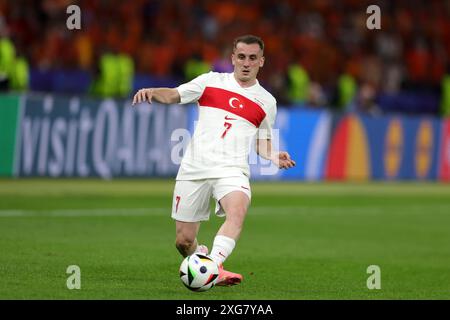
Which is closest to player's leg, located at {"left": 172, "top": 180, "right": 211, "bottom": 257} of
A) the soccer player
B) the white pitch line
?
the soccer player

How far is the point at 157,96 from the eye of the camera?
31.1 ft

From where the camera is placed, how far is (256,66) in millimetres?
9883

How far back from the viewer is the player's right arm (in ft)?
30.1

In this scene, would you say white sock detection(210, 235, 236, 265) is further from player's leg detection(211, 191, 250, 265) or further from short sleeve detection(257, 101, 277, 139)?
short sleeve detection(257, 101, 277, 139)

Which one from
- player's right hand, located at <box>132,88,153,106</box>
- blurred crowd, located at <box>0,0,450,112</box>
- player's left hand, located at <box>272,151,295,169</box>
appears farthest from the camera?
blurred crowd, located at <box>0,0,450,112</box>

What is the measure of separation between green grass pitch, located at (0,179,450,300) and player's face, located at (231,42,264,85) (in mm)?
1898

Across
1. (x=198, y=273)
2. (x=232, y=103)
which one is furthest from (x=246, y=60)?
(x=198, y=273)

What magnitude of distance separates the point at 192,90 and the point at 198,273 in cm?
182

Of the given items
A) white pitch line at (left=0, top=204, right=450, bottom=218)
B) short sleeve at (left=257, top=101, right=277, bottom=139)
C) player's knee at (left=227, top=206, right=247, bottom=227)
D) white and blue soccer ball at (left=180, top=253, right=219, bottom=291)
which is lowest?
white pitch line at (left=0, top=204, right=450, bottom=218)

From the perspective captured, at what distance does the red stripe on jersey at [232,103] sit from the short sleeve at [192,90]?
0.20ft

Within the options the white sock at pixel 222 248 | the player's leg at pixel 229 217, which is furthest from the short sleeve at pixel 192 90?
the white sock at pixel 222 248
